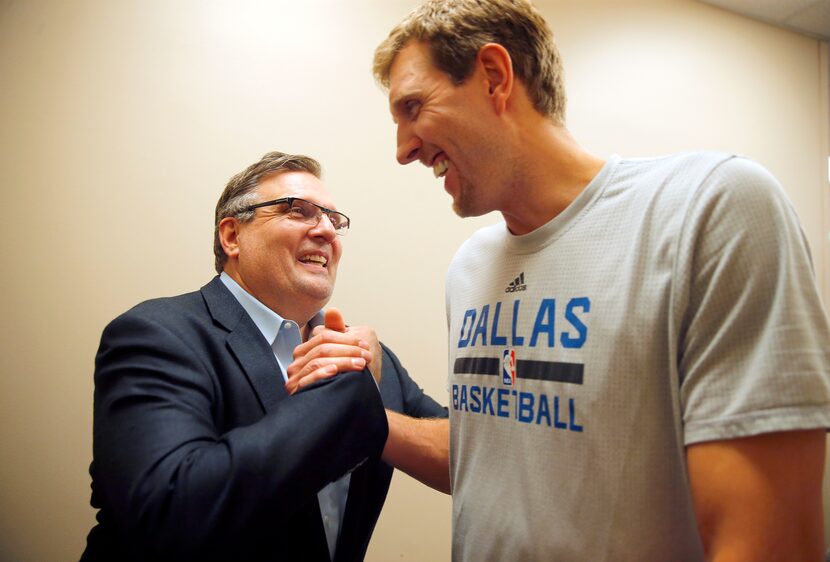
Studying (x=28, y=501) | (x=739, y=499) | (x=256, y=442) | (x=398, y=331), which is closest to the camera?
(x=739, y=499)

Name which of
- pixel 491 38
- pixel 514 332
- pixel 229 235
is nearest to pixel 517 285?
pixel 514 332

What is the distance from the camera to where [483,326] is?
3.59 feet

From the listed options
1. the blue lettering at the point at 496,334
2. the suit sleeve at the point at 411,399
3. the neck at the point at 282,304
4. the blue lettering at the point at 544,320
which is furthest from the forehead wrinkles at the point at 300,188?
the blue lettering at the point at 544,320

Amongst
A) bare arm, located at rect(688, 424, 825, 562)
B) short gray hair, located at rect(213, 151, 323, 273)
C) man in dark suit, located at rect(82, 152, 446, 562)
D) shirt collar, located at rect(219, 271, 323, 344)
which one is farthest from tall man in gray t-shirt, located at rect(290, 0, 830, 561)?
short gray hair, located at rect(213, 151, 323, 273)

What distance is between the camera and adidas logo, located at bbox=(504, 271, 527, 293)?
1.03 metres

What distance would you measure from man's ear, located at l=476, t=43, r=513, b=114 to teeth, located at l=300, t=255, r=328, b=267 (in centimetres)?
73

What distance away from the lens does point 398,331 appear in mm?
2277

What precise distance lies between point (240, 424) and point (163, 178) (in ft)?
4.45

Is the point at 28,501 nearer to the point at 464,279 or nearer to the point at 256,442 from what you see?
the point at 256,442

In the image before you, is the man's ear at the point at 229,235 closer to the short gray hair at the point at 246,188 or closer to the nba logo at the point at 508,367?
the short gray hair at the point at 246,188

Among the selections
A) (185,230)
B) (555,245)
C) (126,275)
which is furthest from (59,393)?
(555,245)

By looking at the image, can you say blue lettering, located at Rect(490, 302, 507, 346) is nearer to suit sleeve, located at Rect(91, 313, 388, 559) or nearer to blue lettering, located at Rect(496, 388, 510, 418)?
blue lettering, located at Rect(496, 388, 510, 418)

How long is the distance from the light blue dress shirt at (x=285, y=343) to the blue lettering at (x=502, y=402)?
0.45 m

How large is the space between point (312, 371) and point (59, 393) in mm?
1437
